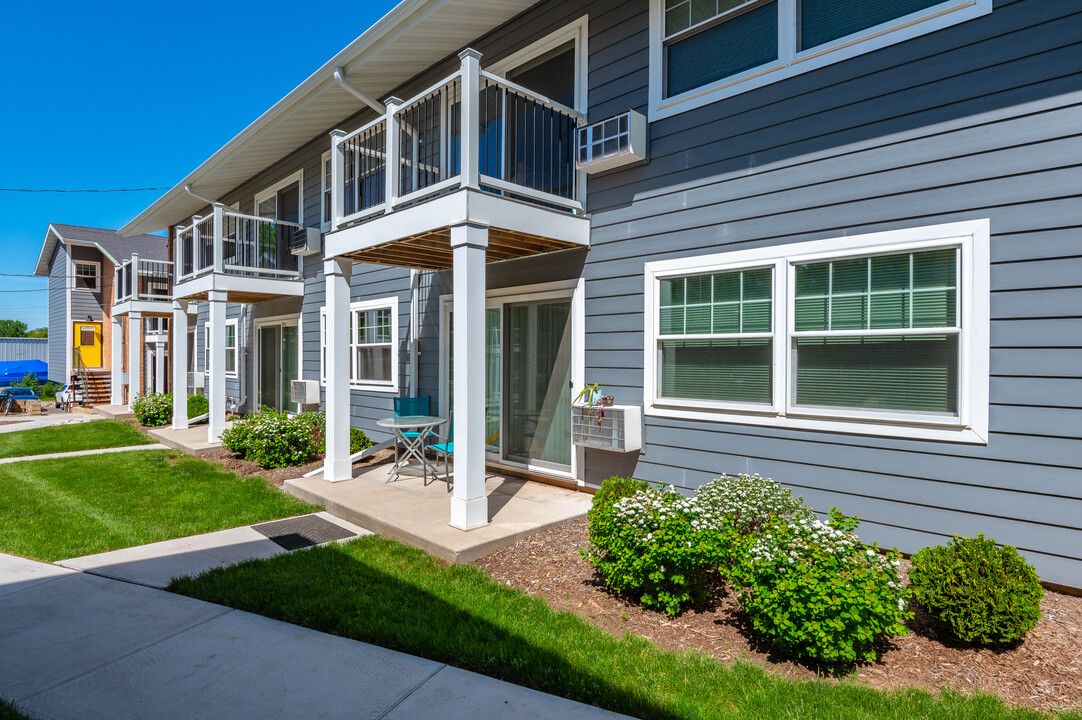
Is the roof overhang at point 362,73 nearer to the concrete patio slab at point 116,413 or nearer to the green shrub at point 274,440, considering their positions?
the green shrub at point 274,440

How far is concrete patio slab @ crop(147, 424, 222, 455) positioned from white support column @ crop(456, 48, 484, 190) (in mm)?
7183

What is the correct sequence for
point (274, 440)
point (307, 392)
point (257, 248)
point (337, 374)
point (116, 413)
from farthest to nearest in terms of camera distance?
point (116, 413) < point (257, 248) < point (307, 392) < point (274, 440) < point (337, 374)

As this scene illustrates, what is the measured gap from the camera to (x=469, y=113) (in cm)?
480

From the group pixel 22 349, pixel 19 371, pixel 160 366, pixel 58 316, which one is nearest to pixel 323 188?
pixel 160 366

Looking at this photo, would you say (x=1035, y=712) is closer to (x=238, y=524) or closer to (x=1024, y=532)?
(x=1024, y=532)

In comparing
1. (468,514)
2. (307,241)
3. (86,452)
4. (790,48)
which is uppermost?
(790,48)

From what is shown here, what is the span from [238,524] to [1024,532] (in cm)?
615

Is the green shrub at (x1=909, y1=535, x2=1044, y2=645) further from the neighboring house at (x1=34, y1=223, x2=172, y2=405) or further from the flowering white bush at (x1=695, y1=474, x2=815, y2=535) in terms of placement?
the neighboring house at (x1=34, y1=223, x2=172, y2=405)

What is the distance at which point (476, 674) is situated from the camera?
2.80 meters

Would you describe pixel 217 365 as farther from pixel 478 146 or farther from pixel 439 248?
pixel 478 146

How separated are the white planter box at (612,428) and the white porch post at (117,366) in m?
18.4

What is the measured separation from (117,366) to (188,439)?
40.7 ft

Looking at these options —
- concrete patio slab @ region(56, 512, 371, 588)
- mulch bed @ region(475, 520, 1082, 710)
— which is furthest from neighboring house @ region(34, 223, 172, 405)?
mulch bed @ region(475, 520, 1082, 710)

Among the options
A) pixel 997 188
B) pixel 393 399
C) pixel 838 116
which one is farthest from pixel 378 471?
pixel 997 188
